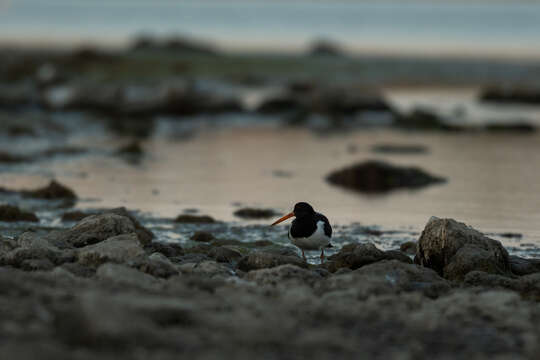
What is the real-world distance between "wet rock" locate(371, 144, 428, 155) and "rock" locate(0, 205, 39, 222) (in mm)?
13886

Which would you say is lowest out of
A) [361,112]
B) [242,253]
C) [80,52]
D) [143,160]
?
[242,253]

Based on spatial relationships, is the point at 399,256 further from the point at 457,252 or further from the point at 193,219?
the point at 193,219

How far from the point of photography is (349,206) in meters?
17.0

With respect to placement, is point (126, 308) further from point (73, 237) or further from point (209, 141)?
point (209, 141)

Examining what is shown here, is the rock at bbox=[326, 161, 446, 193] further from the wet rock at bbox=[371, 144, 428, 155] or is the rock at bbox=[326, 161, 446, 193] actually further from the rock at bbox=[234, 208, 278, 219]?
the wet rock at bbox=[371, 144, 428, 155]

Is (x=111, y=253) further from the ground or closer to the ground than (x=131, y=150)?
closer to the ground

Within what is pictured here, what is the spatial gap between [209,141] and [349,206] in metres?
12.9

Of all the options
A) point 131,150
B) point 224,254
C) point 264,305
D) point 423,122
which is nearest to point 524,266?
point 224,254

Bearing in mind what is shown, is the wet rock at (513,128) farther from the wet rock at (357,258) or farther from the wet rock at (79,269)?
the wet rock at (79,269)

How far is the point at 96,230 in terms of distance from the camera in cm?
1167

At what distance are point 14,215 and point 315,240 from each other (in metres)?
5.86

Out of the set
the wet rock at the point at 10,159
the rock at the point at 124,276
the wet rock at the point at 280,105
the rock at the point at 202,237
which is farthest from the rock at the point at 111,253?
the wet rock at the point at 280,105

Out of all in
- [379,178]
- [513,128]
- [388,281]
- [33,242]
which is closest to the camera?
[388,281]

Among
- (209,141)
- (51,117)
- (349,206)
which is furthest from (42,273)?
(51,117)
